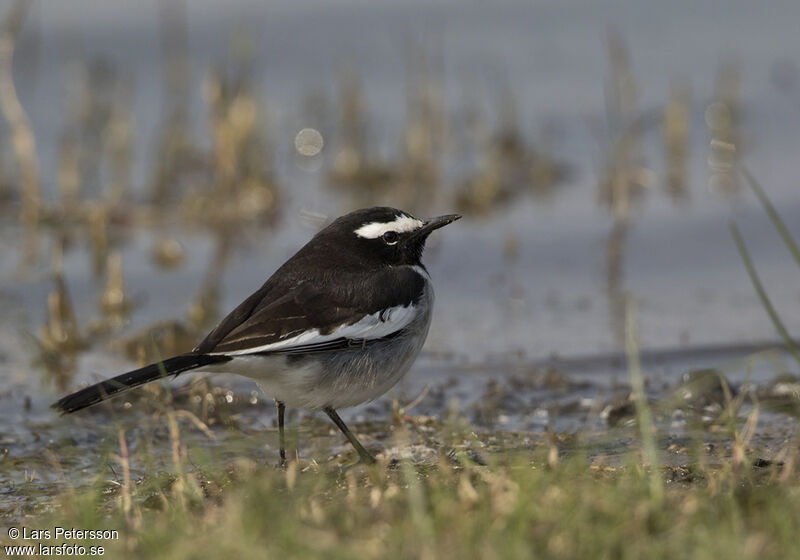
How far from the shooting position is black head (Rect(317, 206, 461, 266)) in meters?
6.84

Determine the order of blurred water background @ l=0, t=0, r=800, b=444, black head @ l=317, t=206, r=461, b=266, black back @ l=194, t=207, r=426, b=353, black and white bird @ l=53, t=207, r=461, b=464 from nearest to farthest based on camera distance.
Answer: black and white bird @ l=53, t=207, r=461, b=464 < black back @ l=194, t=207, r=426, b=353 < black head @ l=317, t=206, r=461, b=266 < blurred water background @ l=0, t=0, r=800, b=444

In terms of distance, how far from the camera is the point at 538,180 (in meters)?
12.8

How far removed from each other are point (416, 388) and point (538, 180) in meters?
4.90

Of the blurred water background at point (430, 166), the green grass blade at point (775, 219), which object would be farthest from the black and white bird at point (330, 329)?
the green grass blade at point (775, 219)

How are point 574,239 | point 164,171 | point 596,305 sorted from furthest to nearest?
point 164,171, point 574,239, point 596,305

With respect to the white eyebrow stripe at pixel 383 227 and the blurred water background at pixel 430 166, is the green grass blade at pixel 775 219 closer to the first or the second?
the white eyebrow stripe at pixel 383 227

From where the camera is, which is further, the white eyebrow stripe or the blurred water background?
the blurred water background

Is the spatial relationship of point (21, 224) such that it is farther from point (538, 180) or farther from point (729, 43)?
point (729, 43)

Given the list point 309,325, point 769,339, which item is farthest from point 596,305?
point 309,325

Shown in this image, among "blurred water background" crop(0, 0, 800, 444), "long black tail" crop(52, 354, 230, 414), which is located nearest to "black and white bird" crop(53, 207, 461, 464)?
"long black tail" crop(52, 354, 230, 414)

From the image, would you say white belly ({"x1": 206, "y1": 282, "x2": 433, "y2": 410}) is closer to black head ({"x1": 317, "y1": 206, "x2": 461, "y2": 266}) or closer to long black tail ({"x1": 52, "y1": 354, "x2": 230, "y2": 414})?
long black tail ({"x1": 52, "y1": 354, "x2": 230, "y2": 414})

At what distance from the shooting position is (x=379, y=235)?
6.87 m

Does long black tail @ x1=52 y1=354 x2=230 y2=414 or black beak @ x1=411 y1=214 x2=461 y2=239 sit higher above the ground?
black beak @ x1=411 y1=214 x2=461 y2=239

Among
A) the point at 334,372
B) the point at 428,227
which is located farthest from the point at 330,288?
the point at 428,227
